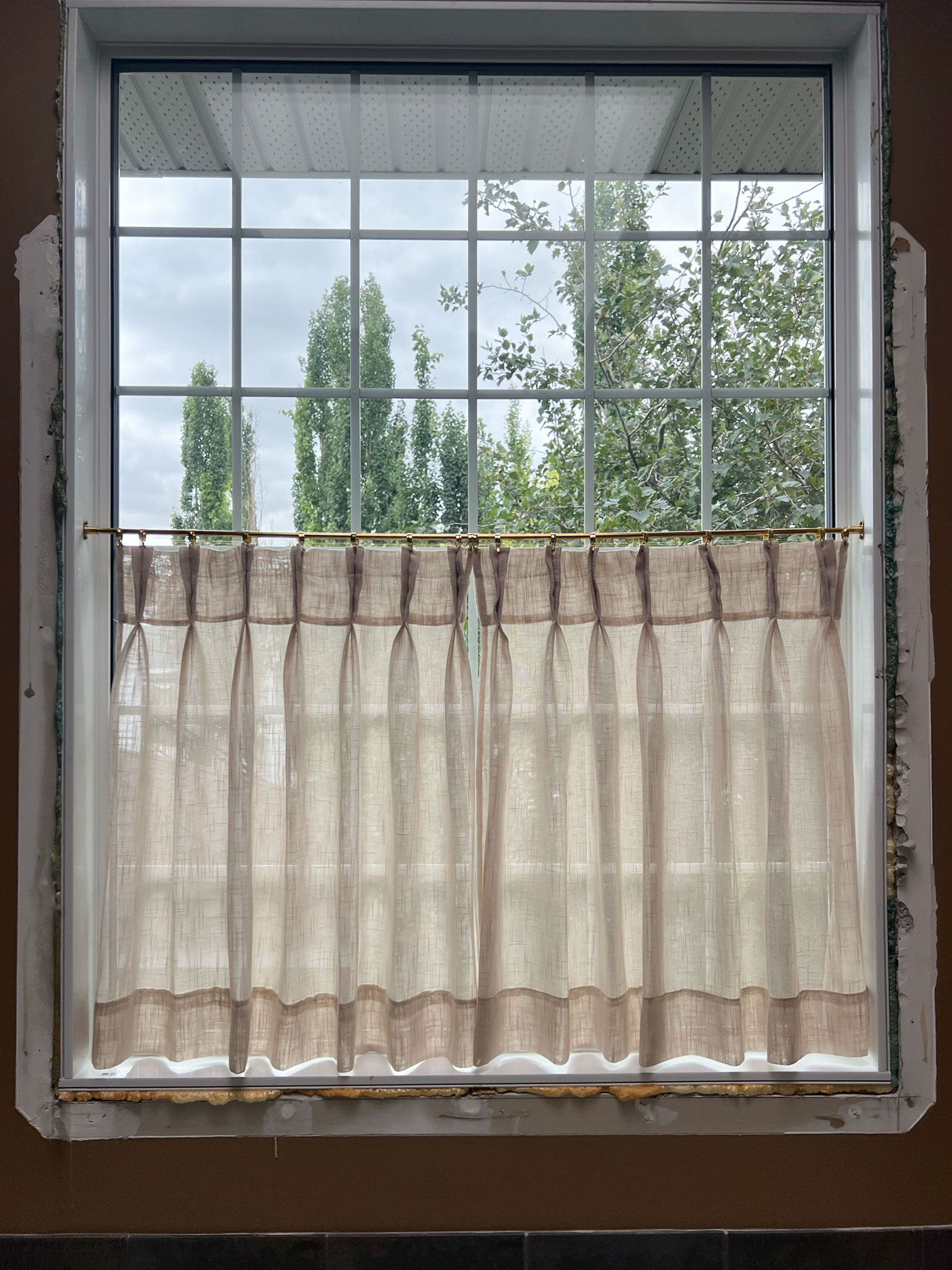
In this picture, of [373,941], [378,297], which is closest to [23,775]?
[373,941]

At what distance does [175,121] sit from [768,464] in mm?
1472

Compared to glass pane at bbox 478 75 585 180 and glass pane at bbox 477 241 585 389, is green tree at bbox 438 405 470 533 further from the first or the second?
glass pane at bbox 478 75 585 180

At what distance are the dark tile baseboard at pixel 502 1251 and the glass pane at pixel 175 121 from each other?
85.2 inches

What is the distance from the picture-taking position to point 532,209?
5.25 feet

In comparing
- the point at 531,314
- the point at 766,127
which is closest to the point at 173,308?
the point at 531,314

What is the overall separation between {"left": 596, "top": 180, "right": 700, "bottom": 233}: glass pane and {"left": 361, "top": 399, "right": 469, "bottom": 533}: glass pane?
0.52 metres

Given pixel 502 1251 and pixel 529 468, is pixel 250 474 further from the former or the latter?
pixel 502 1251

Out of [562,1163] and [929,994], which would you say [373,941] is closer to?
[562,1163]

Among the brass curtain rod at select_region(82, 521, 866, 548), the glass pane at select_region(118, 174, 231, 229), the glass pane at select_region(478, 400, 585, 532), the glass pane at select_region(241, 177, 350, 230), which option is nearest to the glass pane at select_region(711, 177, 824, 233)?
the glass pane at select_region(478, 400, 585, 532)

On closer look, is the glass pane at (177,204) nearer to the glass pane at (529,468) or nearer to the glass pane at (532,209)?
the glass pane at (532,209)

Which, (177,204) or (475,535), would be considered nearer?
(475,535)

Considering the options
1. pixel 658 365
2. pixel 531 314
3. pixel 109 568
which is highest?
pixel 531 314

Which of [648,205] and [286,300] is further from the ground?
[648,205]

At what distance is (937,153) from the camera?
4.84ft
